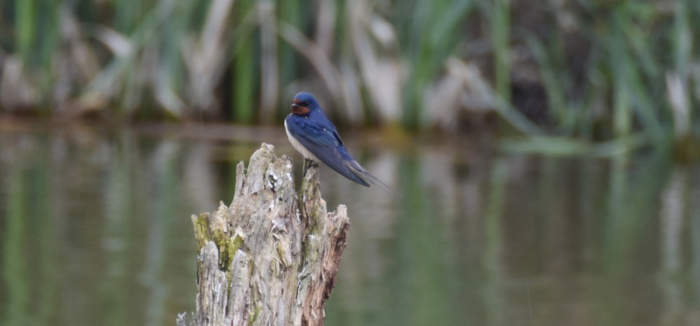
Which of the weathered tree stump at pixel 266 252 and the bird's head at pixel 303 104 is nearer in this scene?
the weathered tree stump at pixel 266 252

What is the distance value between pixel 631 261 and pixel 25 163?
5399mm

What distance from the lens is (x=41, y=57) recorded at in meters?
12.6

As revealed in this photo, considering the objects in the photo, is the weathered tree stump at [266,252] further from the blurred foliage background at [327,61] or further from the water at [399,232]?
the blurred foliage background at [327,61]

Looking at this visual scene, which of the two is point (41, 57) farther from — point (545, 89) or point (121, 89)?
point (545, 89)

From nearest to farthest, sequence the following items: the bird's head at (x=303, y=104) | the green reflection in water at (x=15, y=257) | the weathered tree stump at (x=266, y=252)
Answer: the weathered tree stump at (x=266, y=252) → the bird's head at (x=303, y=104) → the green reflection in water at (x=15, y=257)

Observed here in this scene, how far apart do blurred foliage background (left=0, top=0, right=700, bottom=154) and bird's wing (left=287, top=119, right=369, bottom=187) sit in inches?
329

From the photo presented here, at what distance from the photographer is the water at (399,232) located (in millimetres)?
7570

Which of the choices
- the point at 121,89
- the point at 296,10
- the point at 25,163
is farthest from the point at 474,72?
the point at 25,163

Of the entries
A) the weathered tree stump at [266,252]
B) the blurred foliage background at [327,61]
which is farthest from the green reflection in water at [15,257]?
the weathered tree stump at [266,252]

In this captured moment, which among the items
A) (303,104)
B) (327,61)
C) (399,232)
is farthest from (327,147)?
(327,61)

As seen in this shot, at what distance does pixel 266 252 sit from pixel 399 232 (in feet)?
19.3

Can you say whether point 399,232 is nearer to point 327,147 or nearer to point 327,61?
point 327,61

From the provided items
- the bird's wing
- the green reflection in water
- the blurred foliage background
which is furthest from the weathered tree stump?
the blurred foliage background

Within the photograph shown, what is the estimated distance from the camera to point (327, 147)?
3.87m
